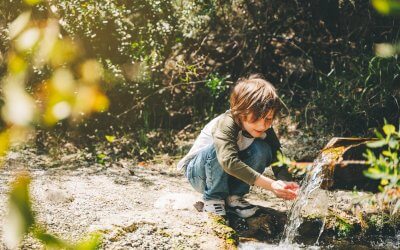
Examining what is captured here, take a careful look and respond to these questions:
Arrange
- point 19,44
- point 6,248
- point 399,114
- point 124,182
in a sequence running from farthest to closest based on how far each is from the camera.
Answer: point 399,114 → point 124,182 → point 6,248 → point 19,44

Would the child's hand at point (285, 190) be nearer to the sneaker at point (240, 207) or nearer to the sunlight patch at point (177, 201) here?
the sneaker at point (240, 207)

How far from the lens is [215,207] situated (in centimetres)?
290

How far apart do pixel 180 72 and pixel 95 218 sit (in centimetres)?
265

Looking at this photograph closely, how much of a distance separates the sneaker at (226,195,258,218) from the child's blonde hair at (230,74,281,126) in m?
0.51

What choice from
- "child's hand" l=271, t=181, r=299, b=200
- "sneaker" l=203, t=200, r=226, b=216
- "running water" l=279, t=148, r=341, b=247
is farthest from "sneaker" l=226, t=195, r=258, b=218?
"child's hand" l=271, t=181, r=299, b=200

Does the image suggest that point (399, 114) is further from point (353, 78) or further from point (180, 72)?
point (180, 72)

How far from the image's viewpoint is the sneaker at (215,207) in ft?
9.46

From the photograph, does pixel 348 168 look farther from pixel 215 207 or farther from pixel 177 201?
pixel 177 201

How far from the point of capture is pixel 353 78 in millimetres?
4574

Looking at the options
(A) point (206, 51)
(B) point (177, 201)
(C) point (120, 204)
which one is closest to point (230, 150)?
(B) point (177, 201)

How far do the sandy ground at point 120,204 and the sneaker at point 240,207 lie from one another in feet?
0.85

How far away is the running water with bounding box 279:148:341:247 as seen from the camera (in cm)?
294

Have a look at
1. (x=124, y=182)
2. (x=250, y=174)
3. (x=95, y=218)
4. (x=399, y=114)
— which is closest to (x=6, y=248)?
(x=95, y=218)

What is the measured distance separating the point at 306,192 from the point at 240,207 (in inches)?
18.2
